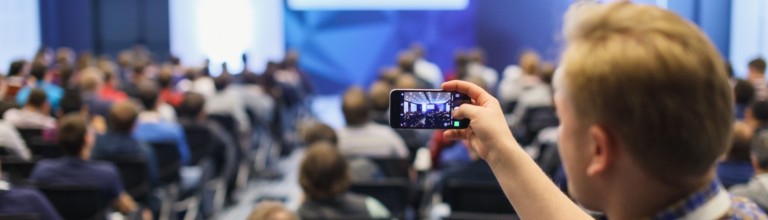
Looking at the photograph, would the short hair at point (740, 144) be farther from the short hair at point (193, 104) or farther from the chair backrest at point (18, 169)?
the short hair at point (193, 104)

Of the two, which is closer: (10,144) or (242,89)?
(10,144)

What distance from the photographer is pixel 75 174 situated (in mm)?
4332

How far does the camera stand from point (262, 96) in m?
8.61

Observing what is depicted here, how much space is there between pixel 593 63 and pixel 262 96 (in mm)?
7846

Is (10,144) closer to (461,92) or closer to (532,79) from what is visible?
(461,92)

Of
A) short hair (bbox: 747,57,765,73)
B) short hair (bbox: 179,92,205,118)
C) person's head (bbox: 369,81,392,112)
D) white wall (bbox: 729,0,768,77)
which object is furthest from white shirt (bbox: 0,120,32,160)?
white wall (bbox: 729,0,768,77)

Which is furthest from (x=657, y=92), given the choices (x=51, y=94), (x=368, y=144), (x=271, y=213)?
(x=51, y=94)

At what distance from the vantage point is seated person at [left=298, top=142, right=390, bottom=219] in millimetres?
3582

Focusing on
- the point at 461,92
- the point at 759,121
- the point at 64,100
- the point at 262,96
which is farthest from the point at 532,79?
the point at 461,92

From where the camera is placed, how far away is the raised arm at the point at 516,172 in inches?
47.8

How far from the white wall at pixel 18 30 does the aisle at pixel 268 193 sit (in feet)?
19.3

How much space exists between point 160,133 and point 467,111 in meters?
5.01

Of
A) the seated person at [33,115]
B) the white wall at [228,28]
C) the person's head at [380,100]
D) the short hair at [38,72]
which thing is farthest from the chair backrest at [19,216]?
the white wall at [228,28]

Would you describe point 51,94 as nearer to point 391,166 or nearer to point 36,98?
point 36,98
